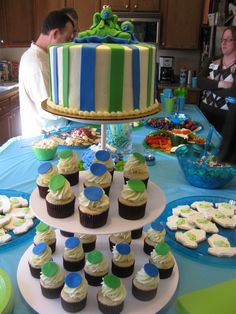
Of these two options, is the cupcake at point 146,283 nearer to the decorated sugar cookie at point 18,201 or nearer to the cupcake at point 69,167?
the cupcake at point 69,167

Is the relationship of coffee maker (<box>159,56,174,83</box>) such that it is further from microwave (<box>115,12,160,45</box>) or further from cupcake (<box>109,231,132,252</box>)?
cupcake (<box>109,231,132,252</box>)

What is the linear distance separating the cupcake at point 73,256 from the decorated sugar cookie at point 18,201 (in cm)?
42

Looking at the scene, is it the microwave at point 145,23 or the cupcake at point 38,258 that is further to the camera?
the microwave at point 145,23

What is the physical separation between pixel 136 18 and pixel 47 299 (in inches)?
161

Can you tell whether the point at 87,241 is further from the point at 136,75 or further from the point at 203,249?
the point at 136,75

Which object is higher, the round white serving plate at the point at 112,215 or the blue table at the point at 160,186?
the round white serving plate at the point at 112,215

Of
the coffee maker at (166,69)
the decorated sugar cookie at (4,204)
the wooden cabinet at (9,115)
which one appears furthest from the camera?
the coffee maker at (166,69)

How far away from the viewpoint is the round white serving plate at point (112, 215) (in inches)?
33.7

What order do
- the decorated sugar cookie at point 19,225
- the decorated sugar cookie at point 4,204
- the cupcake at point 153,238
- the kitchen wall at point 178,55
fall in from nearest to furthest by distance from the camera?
the cupcake at point 153,238 → the decorated sugar cookie at point 19,225 → the decorated sugar cookie at point 4,204 → the kitchen wall at point 178,55

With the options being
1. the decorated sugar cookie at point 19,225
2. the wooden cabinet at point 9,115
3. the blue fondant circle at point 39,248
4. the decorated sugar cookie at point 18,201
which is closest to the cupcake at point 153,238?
the blue fondant circle at point 39,248

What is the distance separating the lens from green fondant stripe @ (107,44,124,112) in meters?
0.88

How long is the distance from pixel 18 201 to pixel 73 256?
479 mm

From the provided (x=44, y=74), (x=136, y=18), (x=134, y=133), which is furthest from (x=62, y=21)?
(x=136, y=18)

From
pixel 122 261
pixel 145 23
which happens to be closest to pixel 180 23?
pixel 145 23
